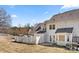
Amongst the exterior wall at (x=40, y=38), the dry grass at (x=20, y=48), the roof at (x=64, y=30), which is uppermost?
the roof at (x=64, y=30)

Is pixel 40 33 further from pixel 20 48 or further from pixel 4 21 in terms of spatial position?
pixel 4 21

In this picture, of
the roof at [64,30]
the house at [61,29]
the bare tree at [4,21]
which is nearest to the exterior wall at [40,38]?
the house at [61,29]

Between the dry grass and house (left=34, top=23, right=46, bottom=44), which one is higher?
house (left=34, top=23, right=46, bottom=44)

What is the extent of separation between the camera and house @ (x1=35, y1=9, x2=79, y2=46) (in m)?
3.58

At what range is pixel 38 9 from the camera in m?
3.63

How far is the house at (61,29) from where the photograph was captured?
3576 mm

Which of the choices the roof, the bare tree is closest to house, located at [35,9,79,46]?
the roof

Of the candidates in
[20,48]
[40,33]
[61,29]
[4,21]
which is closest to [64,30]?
[61,29]

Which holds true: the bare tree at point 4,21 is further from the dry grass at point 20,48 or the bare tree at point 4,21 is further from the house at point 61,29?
the house at point 61,29

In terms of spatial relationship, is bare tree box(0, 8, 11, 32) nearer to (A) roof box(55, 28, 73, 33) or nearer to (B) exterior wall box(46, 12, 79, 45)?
(B) exterior wall box(46, 12, 79, 45)
